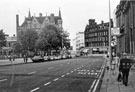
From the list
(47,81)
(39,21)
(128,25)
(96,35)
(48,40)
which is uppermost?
(39,21)

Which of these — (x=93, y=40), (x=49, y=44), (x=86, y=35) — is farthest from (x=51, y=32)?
(x=86, y=35)

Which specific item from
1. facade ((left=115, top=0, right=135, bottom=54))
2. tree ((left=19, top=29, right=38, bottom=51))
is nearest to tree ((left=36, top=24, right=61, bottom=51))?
tree ((left=19, top=29, right=38, bottom=51))

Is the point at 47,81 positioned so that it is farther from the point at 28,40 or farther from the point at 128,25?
the point at 28,40

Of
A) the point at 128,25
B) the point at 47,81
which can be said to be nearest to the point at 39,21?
the point at 128,25

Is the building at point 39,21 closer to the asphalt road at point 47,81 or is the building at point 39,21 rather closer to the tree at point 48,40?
the tree at point 48,40

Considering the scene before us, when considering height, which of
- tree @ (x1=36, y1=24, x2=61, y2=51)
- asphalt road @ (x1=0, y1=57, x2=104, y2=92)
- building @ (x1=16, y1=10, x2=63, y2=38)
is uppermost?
building @ (x1=16, y1=10, x2=63, y2=38)

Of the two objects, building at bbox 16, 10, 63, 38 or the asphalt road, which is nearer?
the asphalt road

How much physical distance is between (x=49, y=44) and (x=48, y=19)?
6425 centimetres

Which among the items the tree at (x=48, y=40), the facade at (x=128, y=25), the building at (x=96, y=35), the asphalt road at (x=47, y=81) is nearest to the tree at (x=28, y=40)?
the tree at (x=48, y=40)

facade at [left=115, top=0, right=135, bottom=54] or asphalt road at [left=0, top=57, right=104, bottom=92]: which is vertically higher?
facade at [left=115, top=0, right=135, bottom=54]

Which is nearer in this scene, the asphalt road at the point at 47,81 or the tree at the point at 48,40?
the asphalt road at the point at 47,81

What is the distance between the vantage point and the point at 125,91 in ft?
38.5

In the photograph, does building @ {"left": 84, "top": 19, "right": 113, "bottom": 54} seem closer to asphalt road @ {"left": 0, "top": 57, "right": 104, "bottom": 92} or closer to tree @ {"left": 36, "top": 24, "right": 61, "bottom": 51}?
tree @ {"left": 36, "top": 24, "right": 61, "bottom": 51}

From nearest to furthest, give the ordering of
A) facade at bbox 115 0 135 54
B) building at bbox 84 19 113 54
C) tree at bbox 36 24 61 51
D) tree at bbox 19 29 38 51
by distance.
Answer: facade at bbox 115 0 135 54 < tree at bbox 36 24 61 51 < tree at bbox 19 29 38 51 < building at bbox 84 19 113 54
